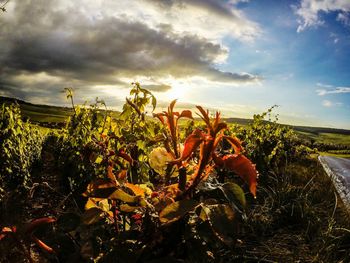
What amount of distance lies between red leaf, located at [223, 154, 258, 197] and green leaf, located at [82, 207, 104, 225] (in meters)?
0.55

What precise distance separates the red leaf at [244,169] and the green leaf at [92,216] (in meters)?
0.55

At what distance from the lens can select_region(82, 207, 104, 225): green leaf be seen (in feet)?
4.26

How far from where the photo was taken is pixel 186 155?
1.18 m

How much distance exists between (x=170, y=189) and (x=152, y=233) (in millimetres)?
192

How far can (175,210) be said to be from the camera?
1.12 metres

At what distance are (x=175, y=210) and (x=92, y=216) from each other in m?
0.39

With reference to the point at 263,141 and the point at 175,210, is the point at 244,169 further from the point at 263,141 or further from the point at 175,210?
the point at 263,141

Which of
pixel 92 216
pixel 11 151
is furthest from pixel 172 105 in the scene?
pixel 11 151

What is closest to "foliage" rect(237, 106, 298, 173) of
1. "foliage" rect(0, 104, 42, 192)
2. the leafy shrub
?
"foliage" rect(0, 104, 42, 192)

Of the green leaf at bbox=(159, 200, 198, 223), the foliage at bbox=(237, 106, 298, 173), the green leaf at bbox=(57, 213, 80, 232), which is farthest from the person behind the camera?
the foliage at bbox=(237, 106, 298, 173)

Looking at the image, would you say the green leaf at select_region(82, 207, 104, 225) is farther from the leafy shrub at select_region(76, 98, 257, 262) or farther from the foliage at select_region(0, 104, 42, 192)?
the foliage at select_region(0, 104, 42, 192)

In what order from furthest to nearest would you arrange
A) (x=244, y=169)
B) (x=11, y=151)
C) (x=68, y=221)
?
(x=11, y=151)
(x=68, y=221)
(x=244, y=169)

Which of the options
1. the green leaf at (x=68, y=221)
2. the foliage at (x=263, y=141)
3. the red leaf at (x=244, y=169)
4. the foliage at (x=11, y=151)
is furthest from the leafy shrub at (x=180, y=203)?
the foliage at (x=263, y=141)

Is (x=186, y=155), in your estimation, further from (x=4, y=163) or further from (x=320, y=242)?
(x=4, y=163)
